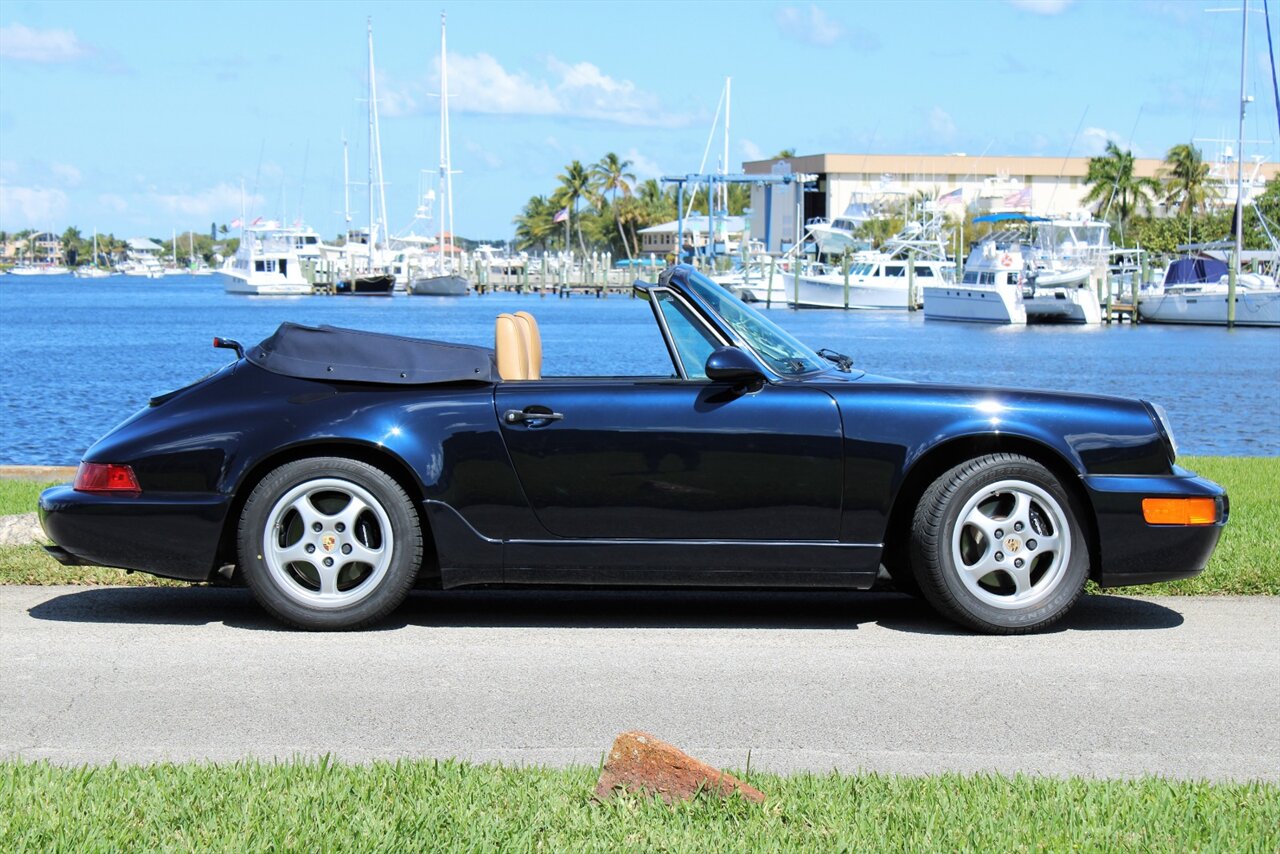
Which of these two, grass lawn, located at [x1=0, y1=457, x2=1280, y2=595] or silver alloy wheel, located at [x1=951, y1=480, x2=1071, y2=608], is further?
grass lawn, located at [x1=0, y1=457, x2=1280, y2=595]

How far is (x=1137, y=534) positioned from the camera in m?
5.87

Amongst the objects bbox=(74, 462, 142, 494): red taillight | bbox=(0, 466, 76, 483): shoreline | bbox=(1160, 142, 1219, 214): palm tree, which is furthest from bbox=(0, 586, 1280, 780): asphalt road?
bbox=(1160, 142, 1219, 214): palm tree

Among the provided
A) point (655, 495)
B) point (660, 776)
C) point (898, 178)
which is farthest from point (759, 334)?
point (898, 178)

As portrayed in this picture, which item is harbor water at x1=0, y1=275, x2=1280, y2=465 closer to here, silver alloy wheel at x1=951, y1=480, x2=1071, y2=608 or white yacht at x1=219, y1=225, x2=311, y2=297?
silver alloy wheel at x1=951, y1=480, x2=1071, y2=608

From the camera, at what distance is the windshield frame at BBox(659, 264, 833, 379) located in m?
6.07

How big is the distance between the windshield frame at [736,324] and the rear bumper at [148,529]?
2.03 meters

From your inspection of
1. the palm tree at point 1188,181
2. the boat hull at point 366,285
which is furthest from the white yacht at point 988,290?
the boat hull at point 366,285

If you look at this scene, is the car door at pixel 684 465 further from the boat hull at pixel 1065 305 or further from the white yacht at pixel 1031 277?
the boat hull at pixel 1065 305

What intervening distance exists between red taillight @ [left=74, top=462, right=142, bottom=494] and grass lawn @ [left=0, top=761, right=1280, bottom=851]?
6.76 ft

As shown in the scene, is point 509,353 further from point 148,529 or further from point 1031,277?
point 1031,277

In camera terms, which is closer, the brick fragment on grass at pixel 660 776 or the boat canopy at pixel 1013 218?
the brick fragment on grass at pixel 660 776

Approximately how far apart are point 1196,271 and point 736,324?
65818mm

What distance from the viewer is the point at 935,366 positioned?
43.5m

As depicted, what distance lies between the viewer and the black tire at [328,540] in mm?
5840
